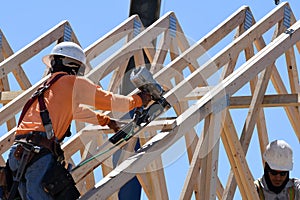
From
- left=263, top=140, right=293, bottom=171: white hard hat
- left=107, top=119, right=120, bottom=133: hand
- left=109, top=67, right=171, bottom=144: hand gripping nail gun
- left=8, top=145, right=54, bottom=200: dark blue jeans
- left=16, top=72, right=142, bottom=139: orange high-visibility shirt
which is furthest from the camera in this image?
left=263, top=140, right=293, bottom=171: white hard hat

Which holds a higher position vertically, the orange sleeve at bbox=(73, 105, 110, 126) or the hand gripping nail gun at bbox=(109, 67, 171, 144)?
the orange sleeve at bbox=(73, 105, 110, 126)

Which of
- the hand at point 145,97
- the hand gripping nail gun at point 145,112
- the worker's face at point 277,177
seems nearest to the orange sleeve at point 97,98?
the hand at point 145,97

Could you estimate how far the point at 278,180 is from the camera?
8.76 meters

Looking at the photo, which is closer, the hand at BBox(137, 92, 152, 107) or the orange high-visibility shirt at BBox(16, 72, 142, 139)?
the orange high-visibility shirt at BBox(16, 72, 142, 139)

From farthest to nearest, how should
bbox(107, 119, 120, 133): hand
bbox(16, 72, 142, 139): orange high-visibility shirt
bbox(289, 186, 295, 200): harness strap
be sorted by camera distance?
bbox(289, 186, 295, 200): harness strap → bbox(107, 119, 120, 133): hand → bbox(16, 72, 142, 139): orange high-visibility shirt

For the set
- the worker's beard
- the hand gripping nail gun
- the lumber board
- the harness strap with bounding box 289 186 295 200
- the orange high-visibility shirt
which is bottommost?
the harness strap with bounding box 289 186 295 200

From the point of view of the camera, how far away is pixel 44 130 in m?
7.25

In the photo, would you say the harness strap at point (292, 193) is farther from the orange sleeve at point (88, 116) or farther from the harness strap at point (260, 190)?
the orange sleeve at point (88, 116)

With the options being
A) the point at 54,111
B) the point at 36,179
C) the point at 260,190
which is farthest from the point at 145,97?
the point at 260,190

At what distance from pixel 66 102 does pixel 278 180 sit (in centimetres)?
249

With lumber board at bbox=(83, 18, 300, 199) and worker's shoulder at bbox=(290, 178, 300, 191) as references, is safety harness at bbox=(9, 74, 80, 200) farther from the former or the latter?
worker's shoulder at bbox=(290, 178, 300, 191)

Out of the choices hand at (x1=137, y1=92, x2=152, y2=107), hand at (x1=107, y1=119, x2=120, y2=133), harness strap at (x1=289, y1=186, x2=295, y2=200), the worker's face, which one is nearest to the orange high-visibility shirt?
hand at (x1=137, y1=92, x2=152, y2=107)

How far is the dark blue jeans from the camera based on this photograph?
23.5ft

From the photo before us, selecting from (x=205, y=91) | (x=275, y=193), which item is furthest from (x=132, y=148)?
(x=275, y=193)
